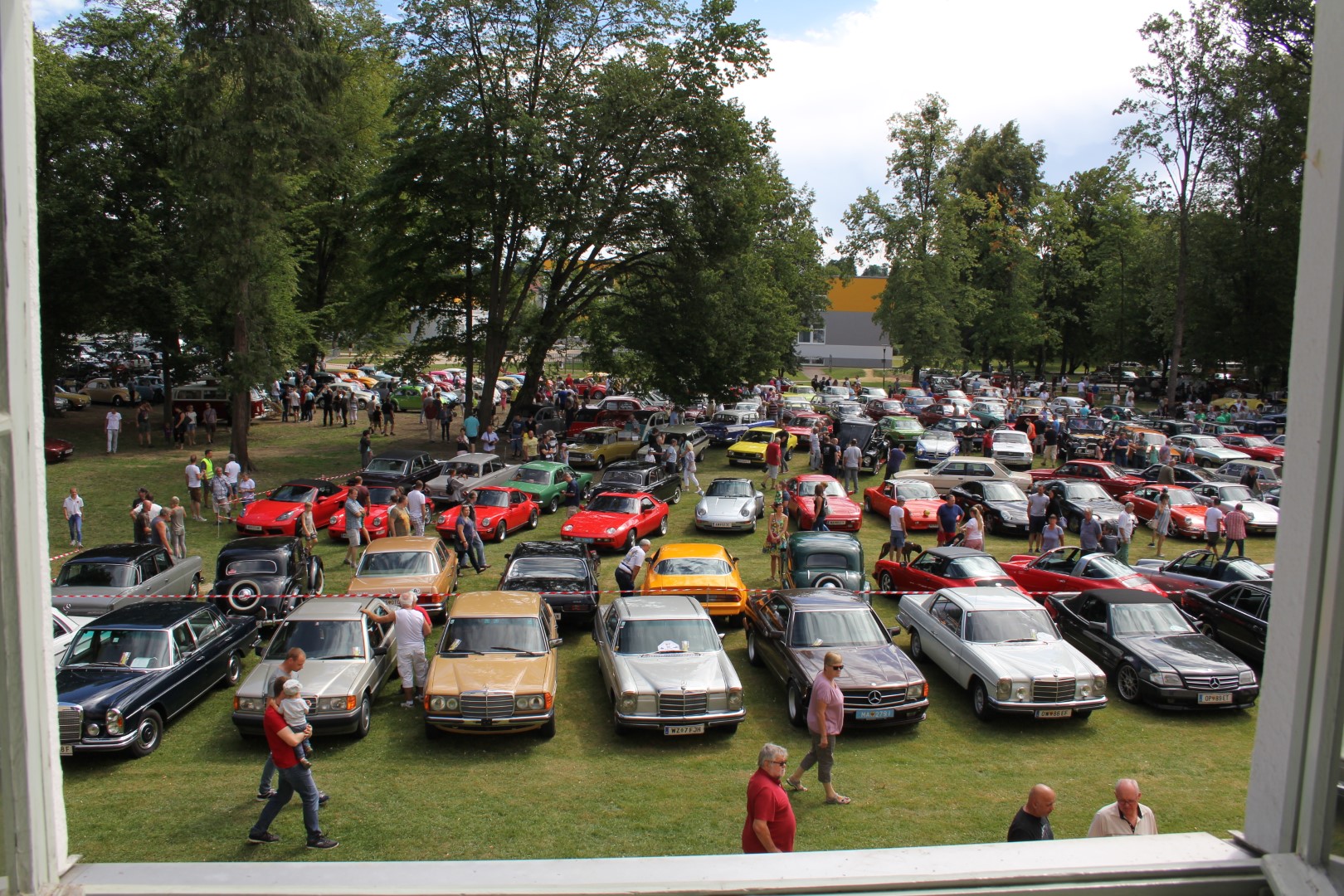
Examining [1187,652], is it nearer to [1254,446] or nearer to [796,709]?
[796,709]

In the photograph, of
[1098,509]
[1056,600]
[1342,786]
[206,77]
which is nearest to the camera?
[1342,786]

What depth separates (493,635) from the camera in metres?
12.5

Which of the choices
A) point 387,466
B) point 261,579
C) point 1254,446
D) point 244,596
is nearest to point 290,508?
point 387,466

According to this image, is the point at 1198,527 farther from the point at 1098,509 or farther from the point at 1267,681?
the point at 1267,681

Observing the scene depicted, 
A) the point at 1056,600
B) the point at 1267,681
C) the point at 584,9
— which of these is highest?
the point at 584,9

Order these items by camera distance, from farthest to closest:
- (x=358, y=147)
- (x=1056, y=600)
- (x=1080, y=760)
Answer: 1. (x=358, y=147)
2. (x=1056, y=600)
3. (x=1080, y=760)

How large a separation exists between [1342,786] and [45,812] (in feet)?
9.45

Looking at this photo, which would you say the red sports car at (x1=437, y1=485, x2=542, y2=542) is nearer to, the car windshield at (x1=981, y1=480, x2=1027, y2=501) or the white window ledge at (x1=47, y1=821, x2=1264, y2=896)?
the car windshield at (x1=981, y1=480, x2=1027, y2=501)

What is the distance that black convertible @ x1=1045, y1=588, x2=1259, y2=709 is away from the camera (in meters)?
12.4

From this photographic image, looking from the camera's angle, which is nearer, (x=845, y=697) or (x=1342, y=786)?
(x=1342, y=786)

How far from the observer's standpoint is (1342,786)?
2018 millimetres

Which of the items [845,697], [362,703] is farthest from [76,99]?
[845,697]

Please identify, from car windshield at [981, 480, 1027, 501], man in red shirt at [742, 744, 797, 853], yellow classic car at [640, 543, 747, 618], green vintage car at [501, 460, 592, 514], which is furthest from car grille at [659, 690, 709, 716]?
car windshield at [981, 480, 1027, 501]

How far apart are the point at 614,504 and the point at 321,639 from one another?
1156cm
